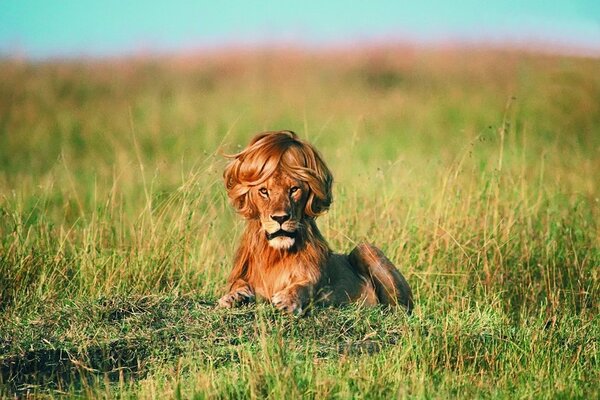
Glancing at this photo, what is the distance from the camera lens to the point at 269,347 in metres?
5.97

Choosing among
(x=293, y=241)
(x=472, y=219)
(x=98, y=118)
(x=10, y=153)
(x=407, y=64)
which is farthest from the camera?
(x=407, y=64)

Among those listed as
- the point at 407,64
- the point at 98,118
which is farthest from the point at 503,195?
the point at 407,64

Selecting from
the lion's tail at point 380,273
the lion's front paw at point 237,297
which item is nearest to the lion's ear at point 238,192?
the lion's front paw at point 237,297

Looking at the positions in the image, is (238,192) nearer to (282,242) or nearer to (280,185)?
(280,185)

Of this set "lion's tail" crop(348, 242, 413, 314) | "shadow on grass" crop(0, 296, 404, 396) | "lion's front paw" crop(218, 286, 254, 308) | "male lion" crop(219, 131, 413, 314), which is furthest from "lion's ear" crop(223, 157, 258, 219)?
"lion's tail" crop(348, 242, 413, 314)

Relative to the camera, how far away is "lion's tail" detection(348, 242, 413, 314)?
7246mm

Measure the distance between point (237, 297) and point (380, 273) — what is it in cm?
103

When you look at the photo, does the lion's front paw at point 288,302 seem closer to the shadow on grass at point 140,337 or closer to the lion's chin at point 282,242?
the shadow on grass at point 140,337

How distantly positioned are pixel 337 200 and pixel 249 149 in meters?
2.74

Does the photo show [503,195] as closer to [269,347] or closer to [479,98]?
[269,347]

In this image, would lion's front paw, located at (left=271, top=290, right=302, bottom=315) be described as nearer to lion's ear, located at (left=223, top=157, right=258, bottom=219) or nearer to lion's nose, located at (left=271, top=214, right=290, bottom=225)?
lion's nose, located at (left=271, top=214, right=290, bottom=225)

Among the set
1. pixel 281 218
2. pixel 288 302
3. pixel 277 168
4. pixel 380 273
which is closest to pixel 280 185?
pixel 277 168

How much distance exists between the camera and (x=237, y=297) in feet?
21.9

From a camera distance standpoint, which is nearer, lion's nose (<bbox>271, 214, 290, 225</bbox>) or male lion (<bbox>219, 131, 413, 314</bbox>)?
lion's nose (<bbox>271, 214, 290, 225</bbox>)
